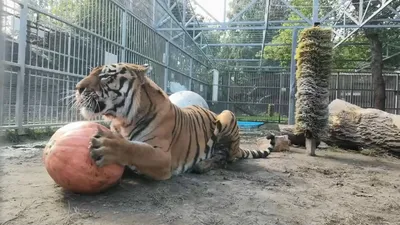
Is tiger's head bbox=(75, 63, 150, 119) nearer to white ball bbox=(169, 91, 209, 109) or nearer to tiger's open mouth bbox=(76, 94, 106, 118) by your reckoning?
tiger's open mouth bbox=(76, 94, 106, 118)

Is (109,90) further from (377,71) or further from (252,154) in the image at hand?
(377,71)

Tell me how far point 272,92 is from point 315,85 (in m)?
13.8

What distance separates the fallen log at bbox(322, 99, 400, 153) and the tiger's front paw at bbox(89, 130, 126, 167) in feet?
15.2

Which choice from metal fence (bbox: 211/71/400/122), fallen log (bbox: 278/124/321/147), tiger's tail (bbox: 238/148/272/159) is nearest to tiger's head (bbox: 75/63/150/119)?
tiger's tail (bbox: 238/148/272/159)

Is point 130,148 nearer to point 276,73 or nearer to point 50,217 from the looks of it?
point 50,217

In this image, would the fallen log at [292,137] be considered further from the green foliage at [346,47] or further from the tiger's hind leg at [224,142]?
the green foliage at [346,47]

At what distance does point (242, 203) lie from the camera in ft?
8.78

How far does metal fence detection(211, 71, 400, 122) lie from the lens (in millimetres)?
17453

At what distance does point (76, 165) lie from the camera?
2383 mm

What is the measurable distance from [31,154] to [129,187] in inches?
86.4

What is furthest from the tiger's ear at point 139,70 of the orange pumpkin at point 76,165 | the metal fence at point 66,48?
the metal fence at point 66,48

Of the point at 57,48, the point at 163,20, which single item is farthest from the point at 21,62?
the point at 163,20

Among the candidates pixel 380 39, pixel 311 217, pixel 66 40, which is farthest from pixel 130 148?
pixel 380 39

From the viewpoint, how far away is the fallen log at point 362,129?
6695mm
